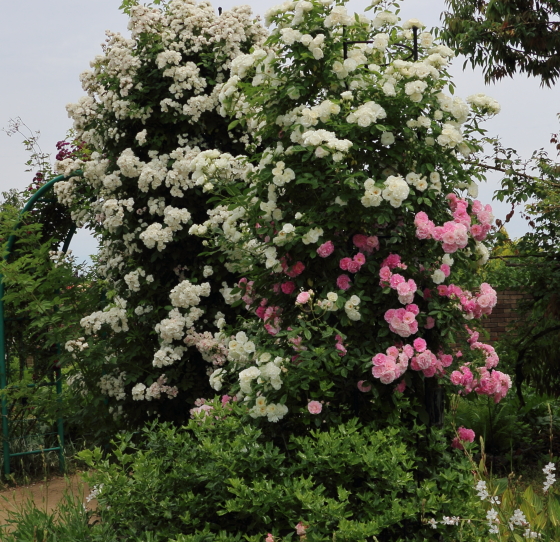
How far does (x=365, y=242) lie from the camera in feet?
11.6

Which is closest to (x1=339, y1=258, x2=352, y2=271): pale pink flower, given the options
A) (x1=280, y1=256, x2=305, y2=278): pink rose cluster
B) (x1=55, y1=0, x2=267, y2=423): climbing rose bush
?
(x1=280, y1=256, x2=305, y2=278): pink rose cluster

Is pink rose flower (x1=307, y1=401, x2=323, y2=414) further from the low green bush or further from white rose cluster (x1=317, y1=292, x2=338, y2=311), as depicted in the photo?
white rose cluster (x1=317, y1=292, x2=338, y2=311)

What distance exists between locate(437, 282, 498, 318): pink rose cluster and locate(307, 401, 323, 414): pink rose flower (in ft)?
2.76

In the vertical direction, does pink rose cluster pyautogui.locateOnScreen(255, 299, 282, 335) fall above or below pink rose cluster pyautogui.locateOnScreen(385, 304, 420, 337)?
above

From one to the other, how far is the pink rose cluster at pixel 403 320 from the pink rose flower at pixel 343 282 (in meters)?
0.25

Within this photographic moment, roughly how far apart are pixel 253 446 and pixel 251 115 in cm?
184

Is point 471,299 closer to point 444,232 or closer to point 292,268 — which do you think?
point 444,232

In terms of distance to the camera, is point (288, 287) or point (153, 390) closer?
point (288, 287)

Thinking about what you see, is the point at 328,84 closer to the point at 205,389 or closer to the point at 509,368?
the point at 205,389

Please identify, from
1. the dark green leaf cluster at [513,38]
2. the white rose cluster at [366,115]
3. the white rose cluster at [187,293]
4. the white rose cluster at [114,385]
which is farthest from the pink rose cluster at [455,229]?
the dark green leaf cluster at [513,38]

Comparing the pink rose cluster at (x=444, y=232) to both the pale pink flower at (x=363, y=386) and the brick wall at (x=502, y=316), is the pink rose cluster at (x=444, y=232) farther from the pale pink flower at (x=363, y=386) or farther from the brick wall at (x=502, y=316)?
the brick wall at (x=502, y=316)

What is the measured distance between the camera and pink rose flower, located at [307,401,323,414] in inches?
130

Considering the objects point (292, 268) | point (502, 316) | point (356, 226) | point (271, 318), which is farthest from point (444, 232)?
point (502, 316)

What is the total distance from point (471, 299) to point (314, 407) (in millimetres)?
1040
